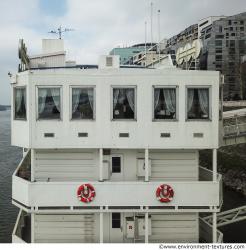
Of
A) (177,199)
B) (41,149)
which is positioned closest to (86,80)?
(41,149)

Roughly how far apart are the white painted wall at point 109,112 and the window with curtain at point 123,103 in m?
0.24

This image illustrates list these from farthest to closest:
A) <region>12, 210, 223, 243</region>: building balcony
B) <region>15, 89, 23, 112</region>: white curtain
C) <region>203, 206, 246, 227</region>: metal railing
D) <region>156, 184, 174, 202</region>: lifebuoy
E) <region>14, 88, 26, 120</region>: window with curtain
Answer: <region>203, 206, 246, 227</region>: metal railing
<region>12, 210, 223, 243</region>: building balcony
<region>15, 89, 23, 112</region>: white curtain
<region>14, 88, 26, 120</region>: window with curtain
<region>156, 184, 174, 202</region>: lifebuoy

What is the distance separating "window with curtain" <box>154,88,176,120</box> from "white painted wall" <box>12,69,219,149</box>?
24 centimetres

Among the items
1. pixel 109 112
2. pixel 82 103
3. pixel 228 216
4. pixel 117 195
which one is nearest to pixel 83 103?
pixel 82 103

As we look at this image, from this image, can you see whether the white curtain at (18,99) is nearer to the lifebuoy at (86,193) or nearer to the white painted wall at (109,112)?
the white painted wall at (109,112)

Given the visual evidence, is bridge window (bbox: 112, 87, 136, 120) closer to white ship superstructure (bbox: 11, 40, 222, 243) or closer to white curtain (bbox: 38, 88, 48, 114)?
white ship superstructure (bbox: 11, 40, 222, 243)

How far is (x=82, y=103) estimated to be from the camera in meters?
13.9

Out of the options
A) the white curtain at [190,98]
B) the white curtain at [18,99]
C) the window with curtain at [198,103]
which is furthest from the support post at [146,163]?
the white curtain at [18,99]

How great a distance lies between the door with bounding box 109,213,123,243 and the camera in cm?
1491

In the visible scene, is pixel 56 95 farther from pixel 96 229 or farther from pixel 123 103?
pixel 96 229

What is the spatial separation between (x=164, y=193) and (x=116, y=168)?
2.35 metres

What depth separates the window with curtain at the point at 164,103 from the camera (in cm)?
1395

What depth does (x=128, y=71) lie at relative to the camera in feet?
45.1

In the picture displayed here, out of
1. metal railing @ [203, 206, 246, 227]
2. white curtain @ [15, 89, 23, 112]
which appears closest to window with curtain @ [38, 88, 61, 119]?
white curtain @ [15, 89, 23, 112]
